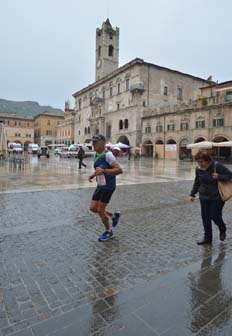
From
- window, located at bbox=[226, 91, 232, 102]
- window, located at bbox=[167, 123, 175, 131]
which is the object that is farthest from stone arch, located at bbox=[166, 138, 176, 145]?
window, located at bbox=[226, 91, 232, 102]

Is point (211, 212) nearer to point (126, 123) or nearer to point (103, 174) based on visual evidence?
point (103, 174)

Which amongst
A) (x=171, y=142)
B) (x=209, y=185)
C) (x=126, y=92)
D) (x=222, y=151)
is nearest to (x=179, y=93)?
(x=126, y=92)

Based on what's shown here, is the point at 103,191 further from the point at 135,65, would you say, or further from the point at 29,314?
the point at 135,65

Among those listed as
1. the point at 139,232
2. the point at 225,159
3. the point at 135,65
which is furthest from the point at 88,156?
the point at 139,232

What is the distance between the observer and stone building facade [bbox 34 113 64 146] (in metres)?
86.7

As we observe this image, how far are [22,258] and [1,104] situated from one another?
533 ft

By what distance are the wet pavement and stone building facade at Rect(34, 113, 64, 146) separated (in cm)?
8587

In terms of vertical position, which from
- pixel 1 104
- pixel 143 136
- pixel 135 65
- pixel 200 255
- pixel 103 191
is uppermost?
pixel 1 104

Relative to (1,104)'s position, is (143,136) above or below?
below

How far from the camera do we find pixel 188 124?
37.1 meters

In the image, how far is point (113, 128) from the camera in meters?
52.3

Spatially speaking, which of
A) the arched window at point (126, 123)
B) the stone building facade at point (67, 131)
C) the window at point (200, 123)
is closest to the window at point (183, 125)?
the window at point (200, 123)

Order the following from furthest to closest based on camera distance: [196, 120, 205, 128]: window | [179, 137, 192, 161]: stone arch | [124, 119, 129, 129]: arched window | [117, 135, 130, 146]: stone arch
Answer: [117, 135, 130, 146]: stone arch, [124, 119, 129, 129]: arched window, [179, 137, 192, 161]: stone arch, [196, 120, 205, 128]: window

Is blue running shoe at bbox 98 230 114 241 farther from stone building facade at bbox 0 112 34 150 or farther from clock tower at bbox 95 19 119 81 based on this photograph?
stone building facade at bbox 0 112 34 150
